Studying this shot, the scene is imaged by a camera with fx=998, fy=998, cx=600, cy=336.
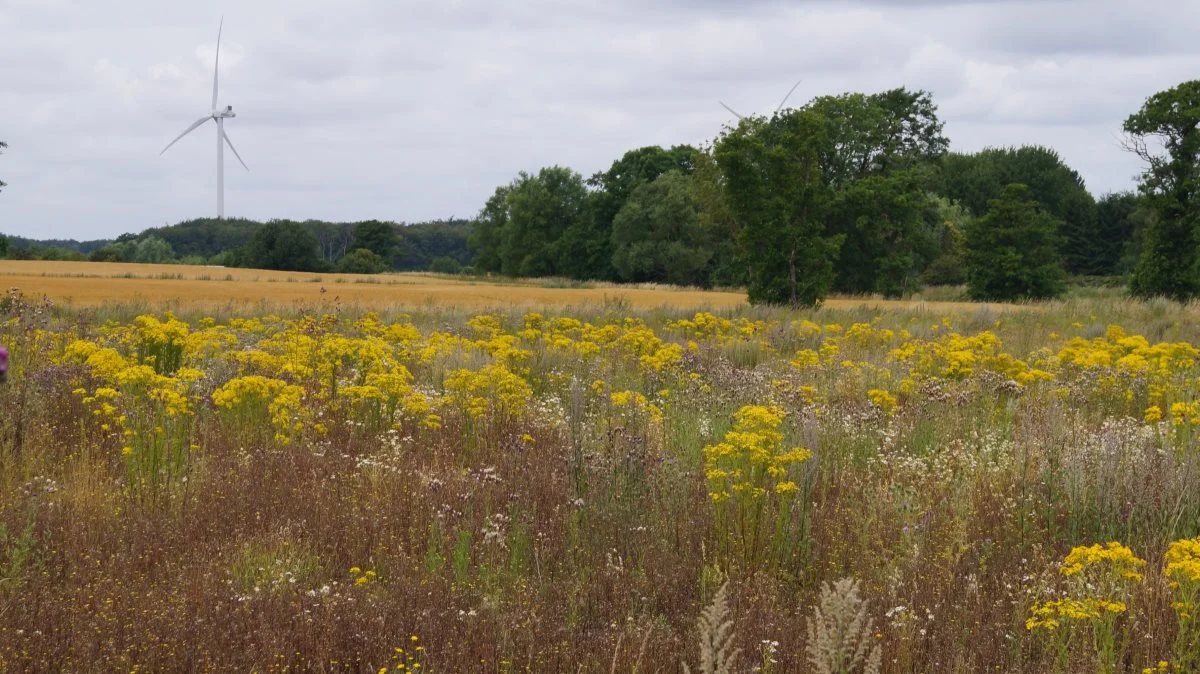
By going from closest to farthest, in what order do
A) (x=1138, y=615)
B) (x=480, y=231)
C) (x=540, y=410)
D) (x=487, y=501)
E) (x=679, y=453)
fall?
1. (x=1138, y=615)
2. (x=487, y=501)
3. (x=679, y=453)
4. (x=540, y=410)
5. (x=480, y=231)

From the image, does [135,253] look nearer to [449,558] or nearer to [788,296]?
[788,296]

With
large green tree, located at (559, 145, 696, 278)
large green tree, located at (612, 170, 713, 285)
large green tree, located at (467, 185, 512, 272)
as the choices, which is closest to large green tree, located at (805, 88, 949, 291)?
large green tree, located at (612, 170, 713, 285)

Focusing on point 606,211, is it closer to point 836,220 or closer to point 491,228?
point 491,228

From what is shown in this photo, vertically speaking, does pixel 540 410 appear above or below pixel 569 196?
below

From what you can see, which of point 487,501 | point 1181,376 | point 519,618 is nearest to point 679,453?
point 487,501

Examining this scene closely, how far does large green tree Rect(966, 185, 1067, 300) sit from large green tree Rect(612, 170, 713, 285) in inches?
821

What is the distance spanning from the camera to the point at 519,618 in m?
4.67

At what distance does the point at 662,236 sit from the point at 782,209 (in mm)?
38302

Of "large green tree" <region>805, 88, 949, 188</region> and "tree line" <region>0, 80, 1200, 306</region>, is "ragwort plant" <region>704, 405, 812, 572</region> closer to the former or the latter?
→ "tree line" <region>0, 80, 1200, 306</region>

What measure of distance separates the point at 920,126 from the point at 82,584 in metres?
69.3

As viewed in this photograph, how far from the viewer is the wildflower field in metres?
4.38

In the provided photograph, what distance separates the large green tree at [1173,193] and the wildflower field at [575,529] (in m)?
37.6

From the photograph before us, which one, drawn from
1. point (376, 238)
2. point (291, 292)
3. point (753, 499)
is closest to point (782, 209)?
point (291, 292)

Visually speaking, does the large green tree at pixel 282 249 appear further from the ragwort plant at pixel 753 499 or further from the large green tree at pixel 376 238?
the ragwort plant at pixel 753 499
